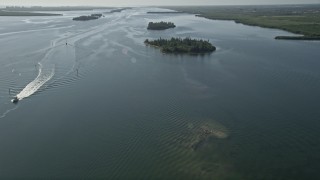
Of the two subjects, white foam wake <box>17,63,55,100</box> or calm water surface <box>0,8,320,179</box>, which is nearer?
calm water surface <box>0,8,320,179</box>

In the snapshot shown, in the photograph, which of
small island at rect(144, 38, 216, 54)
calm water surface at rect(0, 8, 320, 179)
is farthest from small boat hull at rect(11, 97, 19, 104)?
small island at rect(144, 38, 216, 54)

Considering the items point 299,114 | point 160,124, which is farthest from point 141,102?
point 299,114

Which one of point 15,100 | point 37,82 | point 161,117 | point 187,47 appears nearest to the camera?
point 161,117

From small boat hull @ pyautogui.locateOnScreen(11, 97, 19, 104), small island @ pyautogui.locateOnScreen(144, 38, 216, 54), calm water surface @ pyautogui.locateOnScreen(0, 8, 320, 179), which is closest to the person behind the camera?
calm water surface @ pyautogui.locateOnScreen(0, 8, 320, 179)

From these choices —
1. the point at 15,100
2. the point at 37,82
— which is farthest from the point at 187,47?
the point at 15,100

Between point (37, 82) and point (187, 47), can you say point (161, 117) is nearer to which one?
point (37, 82)

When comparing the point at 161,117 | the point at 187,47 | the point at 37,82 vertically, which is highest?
the point at 187,47

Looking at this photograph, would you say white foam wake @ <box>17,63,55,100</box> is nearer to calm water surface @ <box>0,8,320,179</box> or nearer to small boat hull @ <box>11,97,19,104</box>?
calm water surface @ <box>0,8,320,179</box>
